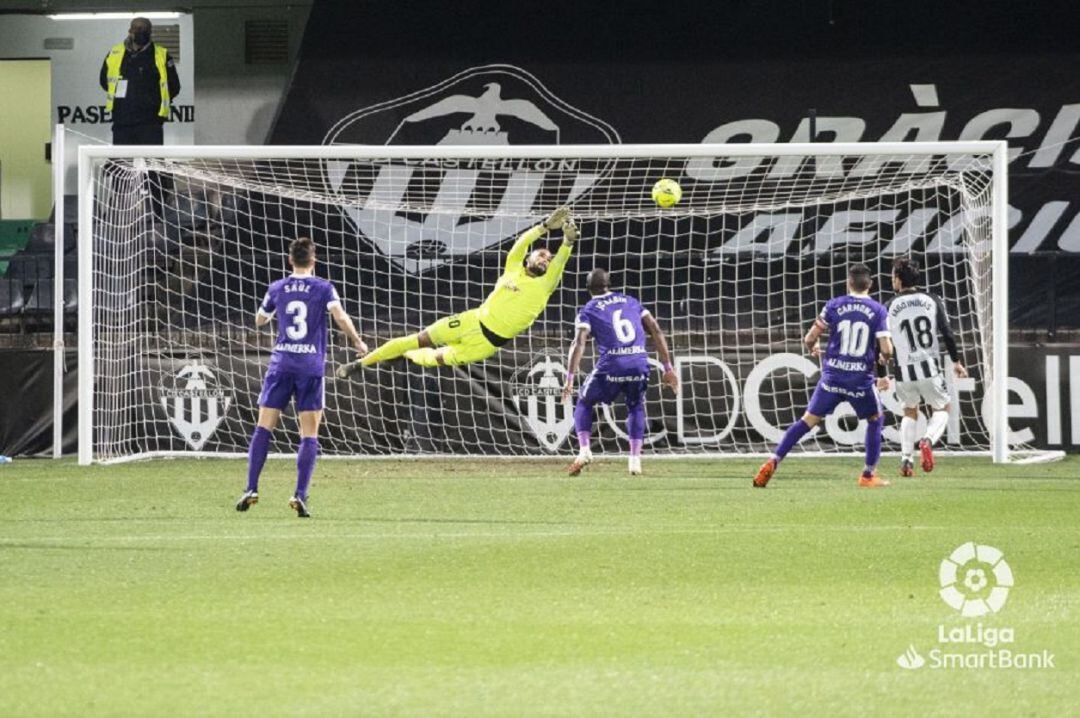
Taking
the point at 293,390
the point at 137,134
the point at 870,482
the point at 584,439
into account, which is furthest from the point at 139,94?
the point at 870,482

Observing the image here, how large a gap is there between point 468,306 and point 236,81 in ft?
18.9

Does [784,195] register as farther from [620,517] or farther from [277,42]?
[620,517]

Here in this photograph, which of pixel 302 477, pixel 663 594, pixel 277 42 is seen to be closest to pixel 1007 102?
pixel 277 42

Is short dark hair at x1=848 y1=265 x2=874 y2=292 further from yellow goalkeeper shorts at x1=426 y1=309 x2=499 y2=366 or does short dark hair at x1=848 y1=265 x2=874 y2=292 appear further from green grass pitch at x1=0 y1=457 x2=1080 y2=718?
yellow goalkeeper shorts at x1=426 y1=309 x2=499 y2=366

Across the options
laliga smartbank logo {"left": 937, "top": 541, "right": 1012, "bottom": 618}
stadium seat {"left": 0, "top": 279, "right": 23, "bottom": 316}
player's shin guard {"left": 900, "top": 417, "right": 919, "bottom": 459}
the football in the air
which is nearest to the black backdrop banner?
stadium seat {"left": 0, "top": 279, "right": 23, "bottom": 316}

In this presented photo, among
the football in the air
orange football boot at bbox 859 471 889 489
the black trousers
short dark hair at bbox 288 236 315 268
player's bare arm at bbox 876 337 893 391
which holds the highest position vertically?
the black trousers

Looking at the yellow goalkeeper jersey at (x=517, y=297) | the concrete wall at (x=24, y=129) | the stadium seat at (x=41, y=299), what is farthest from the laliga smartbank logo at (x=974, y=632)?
the concrete wall at (x=24, y=129)

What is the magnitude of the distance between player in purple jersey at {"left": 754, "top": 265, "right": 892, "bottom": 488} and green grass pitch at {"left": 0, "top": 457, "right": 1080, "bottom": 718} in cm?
39

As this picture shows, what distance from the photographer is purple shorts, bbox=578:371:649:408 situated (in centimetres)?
1545

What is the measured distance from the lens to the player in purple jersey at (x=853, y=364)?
13.9 metres

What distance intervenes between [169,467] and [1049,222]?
10505 mm

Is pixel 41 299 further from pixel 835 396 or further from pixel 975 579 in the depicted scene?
pixel 975 579

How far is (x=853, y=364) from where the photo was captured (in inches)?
547

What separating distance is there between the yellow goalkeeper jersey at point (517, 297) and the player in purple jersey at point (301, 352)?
472 cm
